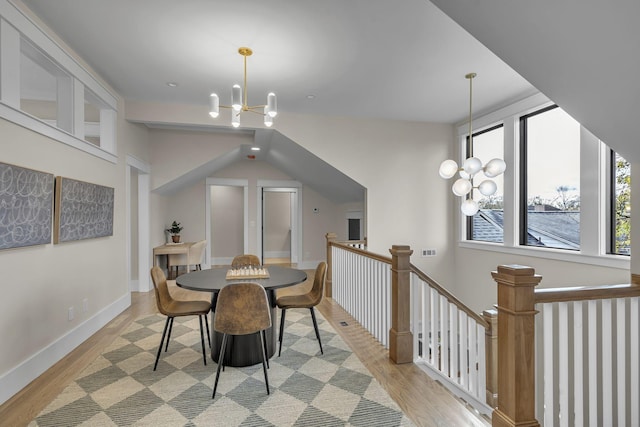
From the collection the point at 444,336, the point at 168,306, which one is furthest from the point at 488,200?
the point at 168,306

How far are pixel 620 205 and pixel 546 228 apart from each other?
0.88 meters

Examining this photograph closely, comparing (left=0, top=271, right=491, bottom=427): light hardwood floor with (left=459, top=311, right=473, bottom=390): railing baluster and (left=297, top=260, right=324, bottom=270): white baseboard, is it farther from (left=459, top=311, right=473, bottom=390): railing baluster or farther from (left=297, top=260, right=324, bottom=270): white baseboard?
(left=297, top=260, right=324, bottom=270): white baseboard

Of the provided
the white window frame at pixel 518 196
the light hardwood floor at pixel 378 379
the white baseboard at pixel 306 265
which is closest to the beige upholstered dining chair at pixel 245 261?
the light hardwood floor at pixel 378 379

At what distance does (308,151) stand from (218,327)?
11.3ft

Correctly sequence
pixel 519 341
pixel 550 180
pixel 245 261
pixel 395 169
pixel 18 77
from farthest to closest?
pixel 395 169 → pixel 550 180 → pixel 245 261 → pixel 18 77 → pixel 519 341

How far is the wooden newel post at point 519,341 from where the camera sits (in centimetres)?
151

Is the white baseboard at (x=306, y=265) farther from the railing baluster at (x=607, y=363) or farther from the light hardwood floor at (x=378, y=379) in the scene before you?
the railing baluster at (x=607, y=363)

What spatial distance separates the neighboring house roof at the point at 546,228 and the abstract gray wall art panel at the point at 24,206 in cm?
510

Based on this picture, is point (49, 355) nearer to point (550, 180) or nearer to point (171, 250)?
point (171, 250)

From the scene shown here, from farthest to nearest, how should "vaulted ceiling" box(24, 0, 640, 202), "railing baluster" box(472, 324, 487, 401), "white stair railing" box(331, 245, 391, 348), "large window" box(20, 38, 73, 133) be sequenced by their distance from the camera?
"white stair railing" box(331, 245, 391, 348) < "large window" box(20, 38, 73, 133) < "railing baluster" box(472, 324, 487, 401) < "vaulted ceiling" box(24, 0, 640, 202)

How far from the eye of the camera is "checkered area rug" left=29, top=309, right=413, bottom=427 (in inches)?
78.5

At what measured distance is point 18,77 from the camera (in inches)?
94.3

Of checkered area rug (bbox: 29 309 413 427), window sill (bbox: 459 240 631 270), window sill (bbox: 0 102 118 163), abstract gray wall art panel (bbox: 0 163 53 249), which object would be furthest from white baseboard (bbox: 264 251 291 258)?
abstract gray wall art panel (bbox: 0 163 53 249)

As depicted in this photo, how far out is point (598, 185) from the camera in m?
3.42
